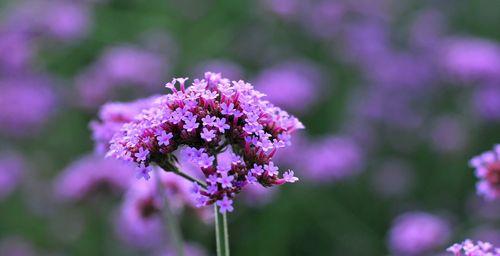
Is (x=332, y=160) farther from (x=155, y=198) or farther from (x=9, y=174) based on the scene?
(x=155, y=198)

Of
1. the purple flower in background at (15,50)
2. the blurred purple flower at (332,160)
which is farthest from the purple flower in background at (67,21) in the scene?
the blurred purple flower at (332,160)

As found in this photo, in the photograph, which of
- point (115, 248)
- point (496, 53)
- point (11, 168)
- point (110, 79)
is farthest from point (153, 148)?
point (496, 53)

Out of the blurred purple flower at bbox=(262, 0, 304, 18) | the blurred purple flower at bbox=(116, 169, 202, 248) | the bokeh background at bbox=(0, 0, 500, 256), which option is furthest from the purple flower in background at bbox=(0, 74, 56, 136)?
the blurred purple flower at bbox=(116, 169, 202, 248)

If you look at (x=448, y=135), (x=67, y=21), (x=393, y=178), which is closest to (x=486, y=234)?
(x=393, y=178)

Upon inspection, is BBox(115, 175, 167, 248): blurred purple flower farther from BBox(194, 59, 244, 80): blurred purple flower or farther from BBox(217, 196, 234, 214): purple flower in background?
BBox(194, 59, 244, 80): blurred purple flower

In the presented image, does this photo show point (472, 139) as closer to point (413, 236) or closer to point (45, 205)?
point (413, 236)
